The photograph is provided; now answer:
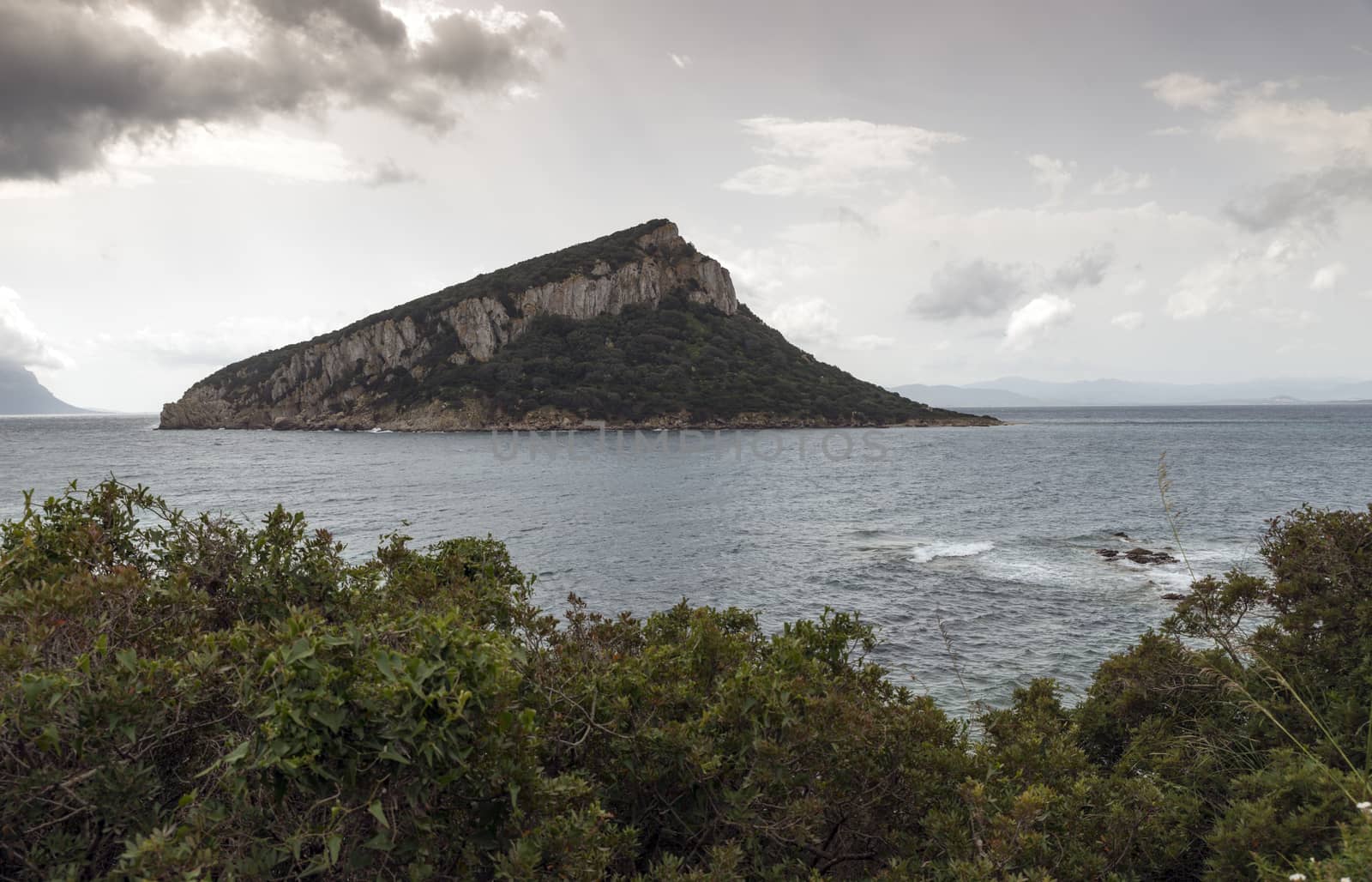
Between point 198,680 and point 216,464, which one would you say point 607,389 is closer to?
point 216,464

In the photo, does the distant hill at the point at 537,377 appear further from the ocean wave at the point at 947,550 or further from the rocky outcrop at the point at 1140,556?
the rocky outcrop at the point at 1140,556

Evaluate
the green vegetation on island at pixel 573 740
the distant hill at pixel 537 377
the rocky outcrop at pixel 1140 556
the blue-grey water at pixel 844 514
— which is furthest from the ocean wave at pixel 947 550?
the distant hill at pixel 537 377

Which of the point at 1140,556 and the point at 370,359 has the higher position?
the point at 370,359

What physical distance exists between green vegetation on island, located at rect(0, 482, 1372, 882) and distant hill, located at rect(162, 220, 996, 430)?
14244 cm

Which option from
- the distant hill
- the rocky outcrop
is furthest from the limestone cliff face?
the rocky outcrop

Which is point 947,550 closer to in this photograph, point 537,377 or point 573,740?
point 573,740

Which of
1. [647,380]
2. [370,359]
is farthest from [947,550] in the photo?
[370,359]

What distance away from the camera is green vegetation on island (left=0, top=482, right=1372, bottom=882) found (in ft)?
12.8

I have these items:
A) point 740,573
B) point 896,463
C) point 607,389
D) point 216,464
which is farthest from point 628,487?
point 607,389

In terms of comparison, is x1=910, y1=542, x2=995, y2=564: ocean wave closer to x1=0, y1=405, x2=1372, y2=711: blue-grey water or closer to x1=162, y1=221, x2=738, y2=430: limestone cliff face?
x1=0, y1=405, x2=1372, y2=711: blue-grey water

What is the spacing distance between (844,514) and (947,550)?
42.0ft

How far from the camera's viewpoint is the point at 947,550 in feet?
124

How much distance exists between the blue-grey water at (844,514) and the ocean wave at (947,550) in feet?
0.72

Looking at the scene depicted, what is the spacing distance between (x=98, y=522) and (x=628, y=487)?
57.5 metres
